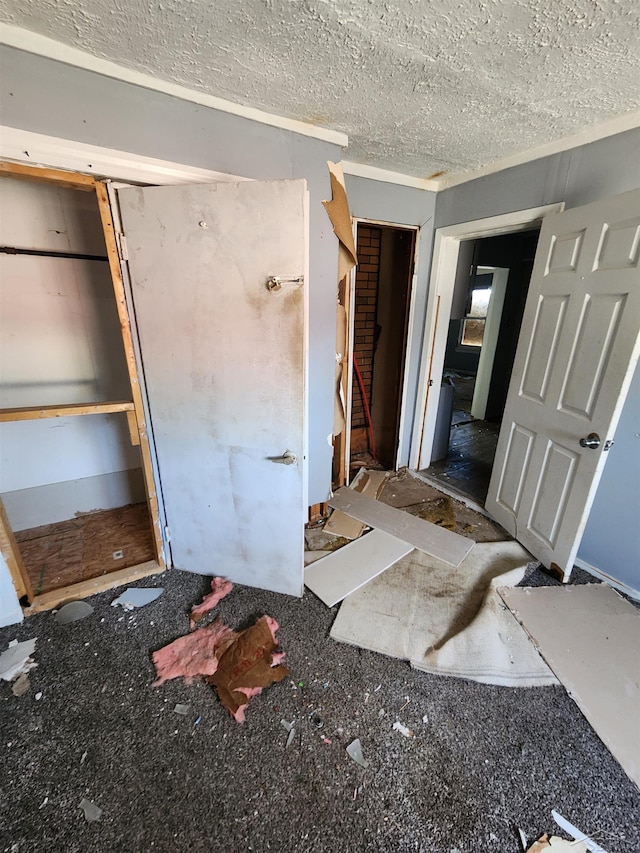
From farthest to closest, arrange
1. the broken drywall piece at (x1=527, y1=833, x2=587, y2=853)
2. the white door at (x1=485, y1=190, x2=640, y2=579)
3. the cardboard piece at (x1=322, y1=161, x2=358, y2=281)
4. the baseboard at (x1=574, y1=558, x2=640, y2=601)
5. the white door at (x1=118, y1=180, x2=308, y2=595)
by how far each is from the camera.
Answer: the cardboard piece at (x1=322, y1=161, x2=358, y2=281), the baseboard at (x1=574, y1=558, x2=640, y2=601), the white door at (x1=485, y1=190, x2=640, y2=579), the white door at (x1=118, y1=180, x2=308, y2=595), the broken drywall piece at (x1=527, y1=833, x2=587, y2=853)

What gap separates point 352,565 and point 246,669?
2.78ft

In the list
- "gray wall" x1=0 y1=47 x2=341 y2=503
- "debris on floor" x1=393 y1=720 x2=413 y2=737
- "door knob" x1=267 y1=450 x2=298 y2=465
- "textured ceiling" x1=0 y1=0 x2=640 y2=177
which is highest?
"textured ceiling" x1=0 y1=0 x2=640 y2=177

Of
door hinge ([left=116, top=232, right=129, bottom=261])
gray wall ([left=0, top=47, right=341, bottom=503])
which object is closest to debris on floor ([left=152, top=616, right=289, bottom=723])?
gray wall ([left=0, top=47, right=341, bottom=503])

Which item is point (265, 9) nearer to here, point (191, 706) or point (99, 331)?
point (99, 331)

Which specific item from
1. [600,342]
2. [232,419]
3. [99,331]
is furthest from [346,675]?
[99,331]

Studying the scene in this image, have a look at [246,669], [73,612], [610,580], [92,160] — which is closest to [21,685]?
[73,612]

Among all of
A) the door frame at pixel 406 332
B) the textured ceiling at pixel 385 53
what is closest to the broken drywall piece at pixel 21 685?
the door frame at pixel 406 332

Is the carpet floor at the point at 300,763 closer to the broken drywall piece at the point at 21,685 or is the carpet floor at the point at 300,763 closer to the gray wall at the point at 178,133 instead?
the broken drywall piece at the point at 21,685

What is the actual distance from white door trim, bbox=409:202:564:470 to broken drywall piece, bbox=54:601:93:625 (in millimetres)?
2719

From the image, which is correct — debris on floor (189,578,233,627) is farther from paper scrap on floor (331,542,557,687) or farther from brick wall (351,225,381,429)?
A: brick wall (351,225,381,429)

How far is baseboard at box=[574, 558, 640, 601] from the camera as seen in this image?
1909 mm

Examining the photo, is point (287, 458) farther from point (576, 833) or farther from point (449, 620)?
point (576, 833)

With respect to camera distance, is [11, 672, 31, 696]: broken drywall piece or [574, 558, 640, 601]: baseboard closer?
[11, 672, 31, 696]: broken drywall piece

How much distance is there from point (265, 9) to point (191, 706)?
247 centimetres
